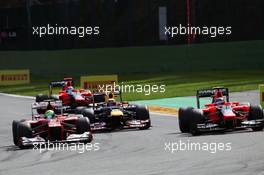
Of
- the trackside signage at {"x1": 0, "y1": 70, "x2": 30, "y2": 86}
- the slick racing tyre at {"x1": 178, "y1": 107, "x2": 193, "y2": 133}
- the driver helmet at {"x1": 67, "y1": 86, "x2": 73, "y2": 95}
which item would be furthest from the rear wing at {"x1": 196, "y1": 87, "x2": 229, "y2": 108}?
the trackside signage at {"x1": 0, "y1": 70, "x2": 30, "y2": 86}

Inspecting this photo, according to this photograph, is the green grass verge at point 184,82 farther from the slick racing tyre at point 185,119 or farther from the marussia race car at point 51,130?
the marussia race car at point 51,130

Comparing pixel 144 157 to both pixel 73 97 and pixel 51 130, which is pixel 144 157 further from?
pixel 73 97

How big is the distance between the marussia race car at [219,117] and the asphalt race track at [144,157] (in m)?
0.22

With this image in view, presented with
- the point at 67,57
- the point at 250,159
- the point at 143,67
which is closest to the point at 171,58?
the point at 143,67

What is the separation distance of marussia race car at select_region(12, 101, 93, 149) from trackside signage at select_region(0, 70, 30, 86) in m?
26.2

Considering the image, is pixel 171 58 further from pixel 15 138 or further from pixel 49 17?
pixel 15 138

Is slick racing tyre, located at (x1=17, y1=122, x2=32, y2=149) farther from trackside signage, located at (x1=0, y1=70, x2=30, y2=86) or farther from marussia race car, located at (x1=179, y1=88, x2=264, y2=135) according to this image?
trackside signage, located at (x1=0, y1=70, x2=30, y2=86)

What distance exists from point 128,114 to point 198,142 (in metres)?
4.16

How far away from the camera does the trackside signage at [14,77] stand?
43125mm

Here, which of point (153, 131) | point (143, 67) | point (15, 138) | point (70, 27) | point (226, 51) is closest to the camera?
point (15, 138)

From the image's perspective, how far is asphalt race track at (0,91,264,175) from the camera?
11.7m

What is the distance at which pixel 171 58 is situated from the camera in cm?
4012

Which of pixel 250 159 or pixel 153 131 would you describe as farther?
pixel 153 131

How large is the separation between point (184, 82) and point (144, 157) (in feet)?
72.9
